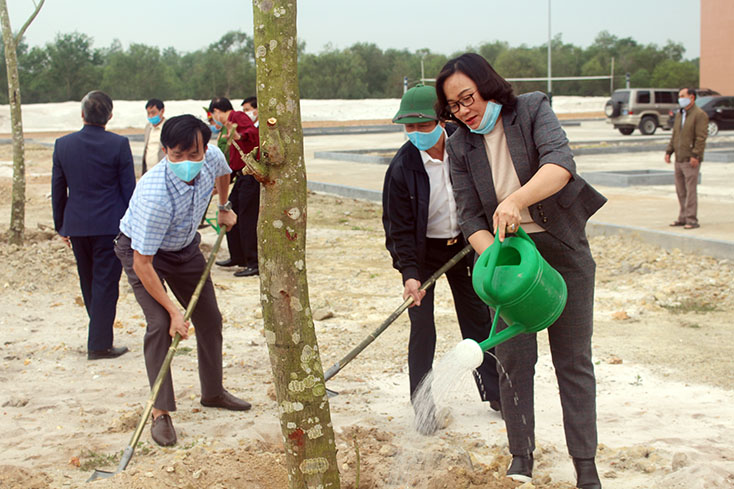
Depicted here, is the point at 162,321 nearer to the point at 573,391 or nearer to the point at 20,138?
the point at 573,391

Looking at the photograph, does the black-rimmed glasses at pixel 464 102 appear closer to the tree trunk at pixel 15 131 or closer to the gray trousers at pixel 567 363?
the gray trousers at pixel 567 363

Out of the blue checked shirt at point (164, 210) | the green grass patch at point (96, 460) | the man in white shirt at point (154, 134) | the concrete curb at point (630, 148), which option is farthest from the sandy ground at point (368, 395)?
the concrete curb at point (630, 148)

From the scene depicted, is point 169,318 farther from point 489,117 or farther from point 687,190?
point 687,190

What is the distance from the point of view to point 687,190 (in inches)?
352

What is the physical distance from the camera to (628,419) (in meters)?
4.02

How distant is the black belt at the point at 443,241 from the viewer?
3.92 metres

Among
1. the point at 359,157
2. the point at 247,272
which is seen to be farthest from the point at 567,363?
the point at 359,157

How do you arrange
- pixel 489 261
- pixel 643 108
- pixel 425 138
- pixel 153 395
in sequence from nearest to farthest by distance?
pixel 489 261 → pixel 153 395 → pixel 425 138 → pixel 643 108

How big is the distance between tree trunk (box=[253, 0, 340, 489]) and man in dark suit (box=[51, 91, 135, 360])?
3.02 meters

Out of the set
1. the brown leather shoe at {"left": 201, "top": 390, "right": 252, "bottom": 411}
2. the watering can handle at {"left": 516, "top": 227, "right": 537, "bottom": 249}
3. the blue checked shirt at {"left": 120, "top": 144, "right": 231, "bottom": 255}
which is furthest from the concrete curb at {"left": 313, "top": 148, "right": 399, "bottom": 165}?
the watering can handle at {"left": 516, "top": 227, "right": 537, "bottom": 249}

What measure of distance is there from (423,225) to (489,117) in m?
1.01

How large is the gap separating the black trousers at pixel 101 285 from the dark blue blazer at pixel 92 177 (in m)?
0.11

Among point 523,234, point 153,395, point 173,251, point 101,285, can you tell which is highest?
point 523,234

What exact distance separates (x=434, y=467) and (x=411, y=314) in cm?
89
